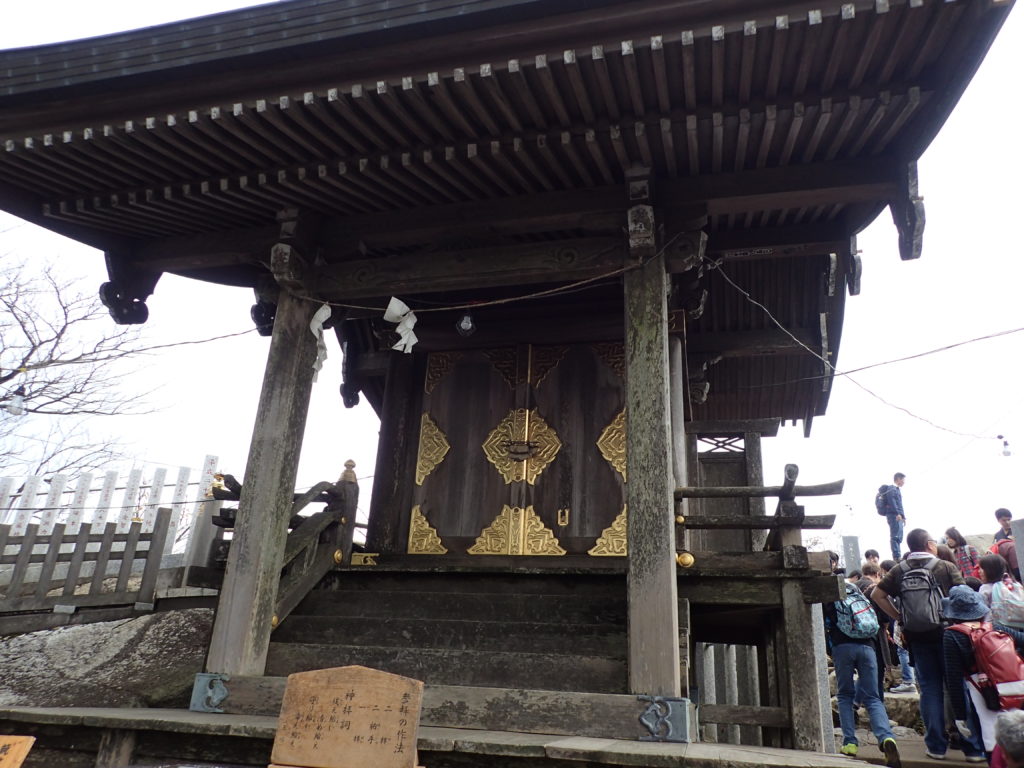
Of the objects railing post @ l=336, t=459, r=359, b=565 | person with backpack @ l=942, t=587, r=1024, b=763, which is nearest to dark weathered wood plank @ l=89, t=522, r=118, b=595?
railing post @ l=336, t=459, r=359, b=565

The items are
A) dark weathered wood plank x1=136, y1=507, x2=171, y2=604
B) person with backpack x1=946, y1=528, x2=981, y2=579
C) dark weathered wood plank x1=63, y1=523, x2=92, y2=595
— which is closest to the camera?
person with backpack x1=946, y1=528, x2=981, y2=579

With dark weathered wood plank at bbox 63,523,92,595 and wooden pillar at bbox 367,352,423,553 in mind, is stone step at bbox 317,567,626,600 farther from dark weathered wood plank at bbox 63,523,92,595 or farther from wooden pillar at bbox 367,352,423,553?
dark weathered wood plank at bbox 63,523,92,595

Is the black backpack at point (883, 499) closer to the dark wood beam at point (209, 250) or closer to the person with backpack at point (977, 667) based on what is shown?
the person with backpack at point (977, 667)

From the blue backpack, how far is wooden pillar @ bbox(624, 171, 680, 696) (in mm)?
2369

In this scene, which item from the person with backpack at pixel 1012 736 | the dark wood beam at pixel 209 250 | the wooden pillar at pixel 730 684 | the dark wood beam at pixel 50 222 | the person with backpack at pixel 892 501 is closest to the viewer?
the person with backpack at pixel 1012 736

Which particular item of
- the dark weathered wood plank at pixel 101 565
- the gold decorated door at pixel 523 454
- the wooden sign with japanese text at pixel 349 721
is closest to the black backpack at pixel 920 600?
the gold decorated door at pixel 523 454

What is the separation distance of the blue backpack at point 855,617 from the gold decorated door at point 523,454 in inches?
83.5

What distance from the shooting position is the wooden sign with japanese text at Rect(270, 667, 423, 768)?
10.2 ft

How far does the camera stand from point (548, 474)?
781cm

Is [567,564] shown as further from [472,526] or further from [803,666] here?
[803,666]

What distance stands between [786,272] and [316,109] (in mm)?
5640

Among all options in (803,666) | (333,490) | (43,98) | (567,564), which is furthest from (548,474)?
(43,98)

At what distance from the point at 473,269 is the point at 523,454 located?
251 cm

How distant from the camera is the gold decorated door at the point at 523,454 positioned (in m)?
7.59
